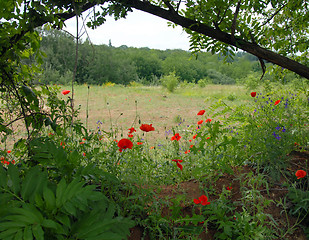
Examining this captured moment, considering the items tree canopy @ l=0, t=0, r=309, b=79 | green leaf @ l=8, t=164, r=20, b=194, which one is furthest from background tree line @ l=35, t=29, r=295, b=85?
green leaf @ l=8, t=164, r=20, b=194

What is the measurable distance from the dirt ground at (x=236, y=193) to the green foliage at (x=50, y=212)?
22.6 inches

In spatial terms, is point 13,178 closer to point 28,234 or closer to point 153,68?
point 28,234

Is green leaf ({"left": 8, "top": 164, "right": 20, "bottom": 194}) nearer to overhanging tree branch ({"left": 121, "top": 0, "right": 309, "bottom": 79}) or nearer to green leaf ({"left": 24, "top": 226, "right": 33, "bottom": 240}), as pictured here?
green leaf ({"left": 24, "top": 226, "right": 33, "bottom": 240})

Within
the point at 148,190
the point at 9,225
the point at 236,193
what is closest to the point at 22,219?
the point at 9,225

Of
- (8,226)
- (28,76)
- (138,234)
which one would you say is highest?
(28,76)

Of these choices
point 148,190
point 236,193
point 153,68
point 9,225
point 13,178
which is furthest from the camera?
point 153,68

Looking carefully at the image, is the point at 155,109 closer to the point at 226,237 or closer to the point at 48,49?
the point at 226,237

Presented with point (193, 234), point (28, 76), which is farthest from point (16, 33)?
point (193, 234)

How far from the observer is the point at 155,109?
898 cm

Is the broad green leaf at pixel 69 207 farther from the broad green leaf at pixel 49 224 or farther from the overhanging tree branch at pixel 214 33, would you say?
the overhanging tree branch at pixel 214 33

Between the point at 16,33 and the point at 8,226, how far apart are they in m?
1.51

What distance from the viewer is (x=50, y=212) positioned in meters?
0.98

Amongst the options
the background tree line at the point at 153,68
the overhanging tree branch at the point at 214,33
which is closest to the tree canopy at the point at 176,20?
the overhanging tree branch at the point at 214,33

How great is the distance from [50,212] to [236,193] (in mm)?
1508
